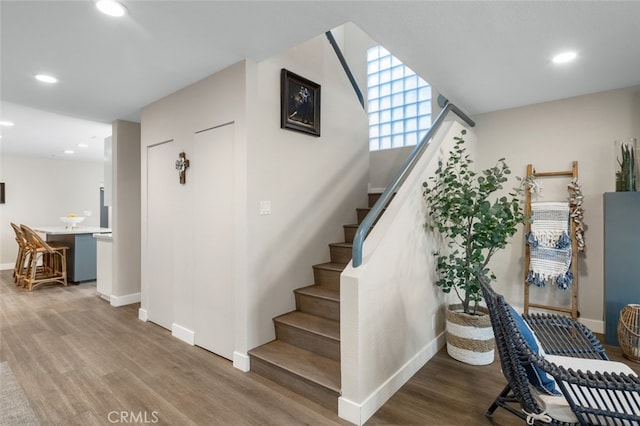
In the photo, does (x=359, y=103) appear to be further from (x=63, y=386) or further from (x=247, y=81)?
(x=63, y=386)

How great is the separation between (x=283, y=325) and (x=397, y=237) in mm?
1219

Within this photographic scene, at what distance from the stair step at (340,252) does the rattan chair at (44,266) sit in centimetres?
503

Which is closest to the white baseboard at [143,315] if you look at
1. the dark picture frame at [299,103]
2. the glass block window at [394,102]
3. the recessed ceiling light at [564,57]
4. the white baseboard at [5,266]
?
the dark picture frame at [299,103]

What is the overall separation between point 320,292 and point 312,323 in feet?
1.09

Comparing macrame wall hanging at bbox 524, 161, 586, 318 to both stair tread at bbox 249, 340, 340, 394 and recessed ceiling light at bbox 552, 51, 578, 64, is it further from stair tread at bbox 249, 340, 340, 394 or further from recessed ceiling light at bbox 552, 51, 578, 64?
stair tread at bbox 249, 340, 340, 394

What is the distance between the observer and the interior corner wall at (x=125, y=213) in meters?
4.34

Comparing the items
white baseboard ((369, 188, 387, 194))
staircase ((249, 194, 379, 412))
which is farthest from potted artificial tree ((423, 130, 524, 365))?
white baseboard ((369, 188, 387, 194))

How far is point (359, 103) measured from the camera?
12.9 ft

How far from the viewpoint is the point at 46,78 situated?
3.02m

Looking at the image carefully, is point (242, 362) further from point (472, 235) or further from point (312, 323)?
point (472, 235)

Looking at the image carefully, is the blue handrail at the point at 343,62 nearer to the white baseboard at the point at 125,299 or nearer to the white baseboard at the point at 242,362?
the white baseboard at the point at 242,362

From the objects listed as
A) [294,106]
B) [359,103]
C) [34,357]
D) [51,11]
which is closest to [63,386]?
[34,357]

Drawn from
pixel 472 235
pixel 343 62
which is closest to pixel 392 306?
pixel 472 235

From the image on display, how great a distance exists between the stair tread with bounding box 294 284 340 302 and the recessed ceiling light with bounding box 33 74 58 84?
297 cm
